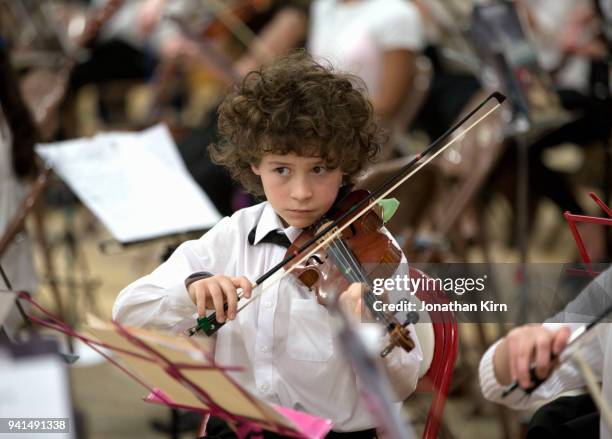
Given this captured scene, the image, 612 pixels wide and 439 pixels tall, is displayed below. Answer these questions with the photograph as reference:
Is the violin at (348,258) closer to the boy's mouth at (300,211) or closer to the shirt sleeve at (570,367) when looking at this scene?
the boy's mouth at (300,211)

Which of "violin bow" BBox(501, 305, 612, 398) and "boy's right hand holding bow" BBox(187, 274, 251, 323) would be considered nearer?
"violin bow" BBox(501, 305, 612, 398)

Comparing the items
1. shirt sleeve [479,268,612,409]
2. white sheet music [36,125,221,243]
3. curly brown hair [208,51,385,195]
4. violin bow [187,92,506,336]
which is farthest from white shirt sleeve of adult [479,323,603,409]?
white sheet music [36,125,221,243]

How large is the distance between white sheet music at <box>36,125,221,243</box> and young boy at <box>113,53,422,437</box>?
2.02 feet

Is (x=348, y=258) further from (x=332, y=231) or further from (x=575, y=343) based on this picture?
(x=575, y=343)

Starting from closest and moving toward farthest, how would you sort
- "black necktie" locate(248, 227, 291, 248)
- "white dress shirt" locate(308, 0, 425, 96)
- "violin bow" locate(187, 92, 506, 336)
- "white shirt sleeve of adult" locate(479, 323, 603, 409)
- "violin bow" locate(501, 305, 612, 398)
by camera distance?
1. "violin bow" locate(501, 305, 612, 398)
2. "white shirt sleeve of adult" locate(479, 323, 603, 409)
3. "violin bow" locate(187, 92, 506, 336)
4. "black necktie" locate(248, 227, 291, 248)
5. "white dress shirt" locate(308, 0, 425, 96)

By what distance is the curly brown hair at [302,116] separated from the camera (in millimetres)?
1424

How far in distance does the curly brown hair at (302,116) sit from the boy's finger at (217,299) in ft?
0.76

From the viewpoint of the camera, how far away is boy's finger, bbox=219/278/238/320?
1.30 metres

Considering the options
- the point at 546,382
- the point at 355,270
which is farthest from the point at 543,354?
the point at 355,270

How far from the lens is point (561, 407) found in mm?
1440

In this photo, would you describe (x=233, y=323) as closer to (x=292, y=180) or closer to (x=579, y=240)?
(x=292, y=180)

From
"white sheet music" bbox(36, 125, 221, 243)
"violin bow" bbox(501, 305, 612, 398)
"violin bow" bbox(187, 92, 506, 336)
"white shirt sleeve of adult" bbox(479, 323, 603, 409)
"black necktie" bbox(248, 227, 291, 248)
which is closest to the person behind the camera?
"violin bow" bbox(501, 305, 612, 398)

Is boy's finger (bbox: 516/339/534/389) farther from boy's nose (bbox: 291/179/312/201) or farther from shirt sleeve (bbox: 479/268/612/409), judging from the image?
boy's nose (bbox: 291/179/312/201)

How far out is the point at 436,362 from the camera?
4.85ft
